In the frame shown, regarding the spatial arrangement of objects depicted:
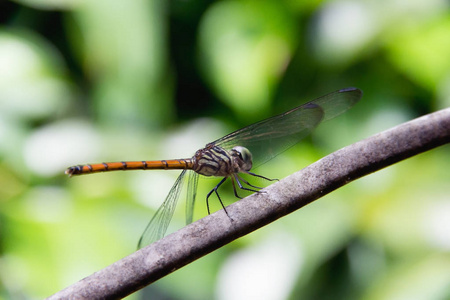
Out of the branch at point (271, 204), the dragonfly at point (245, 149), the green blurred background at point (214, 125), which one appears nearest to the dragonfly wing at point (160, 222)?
the dragonfly at point (245, 149)

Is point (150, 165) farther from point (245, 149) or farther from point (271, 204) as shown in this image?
point (271, 204)

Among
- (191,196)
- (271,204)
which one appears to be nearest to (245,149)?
(191,196)

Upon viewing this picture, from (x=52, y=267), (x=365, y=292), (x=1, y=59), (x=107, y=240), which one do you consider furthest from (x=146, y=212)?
(x=1, y=59)

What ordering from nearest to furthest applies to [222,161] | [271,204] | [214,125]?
[271,204] → [222,161] → [214,125]

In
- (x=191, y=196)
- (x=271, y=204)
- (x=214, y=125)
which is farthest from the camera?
(x=214, y=125)

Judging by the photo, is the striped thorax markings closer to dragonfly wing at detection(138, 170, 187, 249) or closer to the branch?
dragonfly wing at detection(138, 170, 187, 249)

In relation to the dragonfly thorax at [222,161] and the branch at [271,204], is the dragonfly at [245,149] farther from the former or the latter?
the branch at [271,204]

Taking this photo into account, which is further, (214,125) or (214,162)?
(214,125)

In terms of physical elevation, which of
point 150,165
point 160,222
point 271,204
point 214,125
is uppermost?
point 214,125
